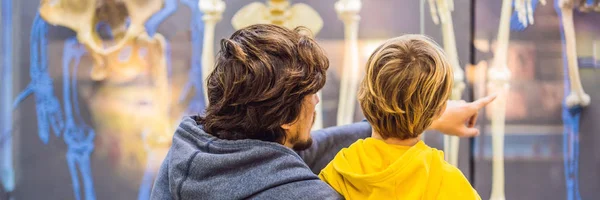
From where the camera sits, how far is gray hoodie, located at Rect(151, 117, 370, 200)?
858 mm

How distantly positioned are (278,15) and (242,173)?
88 cm

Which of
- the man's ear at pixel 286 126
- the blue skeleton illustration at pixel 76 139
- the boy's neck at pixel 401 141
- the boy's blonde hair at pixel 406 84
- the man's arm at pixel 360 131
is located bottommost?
the blue skeleton illustration at pixel 76 139

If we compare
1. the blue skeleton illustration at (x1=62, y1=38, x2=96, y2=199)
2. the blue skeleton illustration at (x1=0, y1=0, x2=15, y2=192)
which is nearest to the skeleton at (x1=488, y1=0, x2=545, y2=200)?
the blue skeleton illustration at (x1=62, y1=38, x2=96, y2=199)

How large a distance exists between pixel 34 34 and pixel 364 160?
1.14 m

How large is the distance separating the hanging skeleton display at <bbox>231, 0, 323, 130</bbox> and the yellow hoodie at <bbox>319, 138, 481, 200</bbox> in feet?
2.64

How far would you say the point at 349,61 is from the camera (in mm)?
1692

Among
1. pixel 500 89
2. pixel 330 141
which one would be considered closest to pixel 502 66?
pixel 500 89

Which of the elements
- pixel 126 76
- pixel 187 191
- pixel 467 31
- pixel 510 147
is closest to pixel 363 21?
pixel 467 31

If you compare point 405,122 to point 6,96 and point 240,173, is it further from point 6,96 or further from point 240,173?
point 6,96

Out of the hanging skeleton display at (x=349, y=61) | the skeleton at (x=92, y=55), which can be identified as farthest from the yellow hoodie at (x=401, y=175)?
the skeleton at (x=92, y=55)

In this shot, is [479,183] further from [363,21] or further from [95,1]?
[95,1]

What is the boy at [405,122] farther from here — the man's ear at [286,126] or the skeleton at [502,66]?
the skeleton at [502,66]

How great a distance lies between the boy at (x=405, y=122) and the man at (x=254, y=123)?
0.23 feet

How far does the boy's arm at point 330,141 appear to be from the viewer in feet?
3.91
